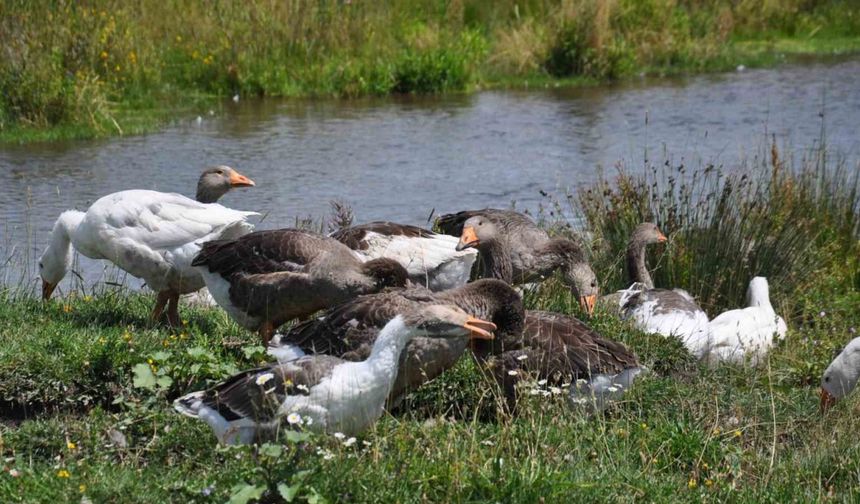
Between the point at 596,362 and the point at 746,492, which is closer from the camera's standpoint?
the point at 746,492

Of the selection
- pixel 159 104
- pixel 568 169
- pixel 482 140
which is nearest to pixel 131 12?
pixel 159 104

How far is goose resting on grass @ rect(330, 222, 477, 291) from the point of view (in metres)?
8.29

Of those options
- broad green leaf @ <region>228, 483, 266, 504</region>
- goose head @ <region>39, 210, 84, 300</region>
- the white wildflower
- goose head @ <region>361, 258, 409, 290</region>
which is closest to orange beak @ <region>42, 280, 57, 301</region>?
goose head @ <region>39, 210, 84, 300</region>

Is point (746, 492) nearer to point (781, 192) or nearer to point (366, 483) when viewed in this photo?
point (366, 483)

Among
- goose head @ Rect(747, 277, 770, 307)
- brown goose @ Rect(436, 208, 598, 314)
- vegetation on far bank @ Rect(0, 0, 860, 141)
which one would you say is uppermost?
vegetation on far bank @ Rect(0, 0, 860, 141)

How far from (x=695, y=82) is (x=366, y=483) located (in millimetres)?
19315

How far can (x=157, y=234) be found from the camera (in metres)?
8.30

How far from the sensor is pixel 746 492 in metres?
5.31

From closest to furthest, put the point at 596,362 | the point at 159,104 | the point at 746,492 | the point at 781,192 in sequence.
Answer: the point at 746,492 < the point at 596,362 < the point at 781,192 < the point at 159,104

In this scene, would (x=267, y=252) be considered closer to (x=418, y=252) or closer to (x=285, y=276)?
(x=285, y=276)

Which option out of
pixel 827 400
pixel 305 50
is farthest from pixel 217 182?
pixel 305 50

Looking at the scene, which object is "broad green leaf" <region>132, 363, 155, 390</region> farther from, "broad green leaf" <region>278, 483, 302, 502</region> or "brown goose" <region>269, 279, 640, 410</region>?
"broad green leaf" <region>278, 483, 302, 502</region>

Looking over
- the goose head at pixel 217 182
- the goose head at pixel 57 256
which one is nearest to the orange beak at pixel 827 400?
the goose head at pixel 217 182

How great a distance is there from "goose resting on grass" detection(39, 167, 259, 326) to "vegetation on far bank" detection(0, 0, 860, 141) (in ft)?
26.0
